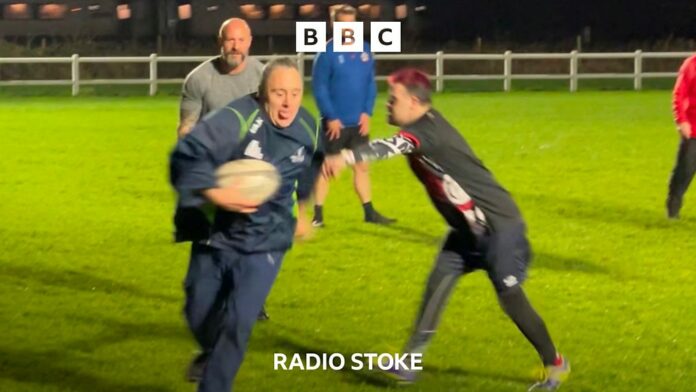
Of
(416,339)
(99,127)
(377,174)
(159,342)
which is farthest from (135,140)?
(416,339)

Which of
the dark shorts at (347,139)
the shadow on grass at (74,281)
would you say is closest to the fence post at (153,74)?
the dark shorts at (347,139)

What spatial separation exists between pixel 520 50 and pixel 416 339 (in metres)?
45.0

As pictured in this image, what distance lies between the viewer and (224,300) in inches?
273

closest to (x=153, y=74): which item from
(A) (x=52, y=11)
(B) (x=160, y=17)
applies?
(A) (x=52, y=11)

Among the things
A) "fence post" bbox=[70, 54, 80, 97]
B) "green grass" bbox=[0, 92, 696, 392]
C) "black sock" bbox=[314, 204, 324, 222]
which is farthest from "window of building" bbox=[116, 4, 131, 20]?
"black sock" bbox=[314, 204, 324, 222]

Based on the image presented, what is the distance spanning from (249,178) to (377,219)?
796 cm

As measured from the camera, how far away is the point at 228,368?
6.59 meters

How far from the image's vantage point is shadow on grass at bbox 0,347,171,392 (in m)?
7.80

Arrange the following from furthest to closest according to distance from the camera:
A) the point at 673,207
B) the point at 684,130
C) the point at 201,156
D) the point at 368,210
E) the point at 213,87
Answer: the point at 673,207 < the point at 368,210 < the point at 684,130 < the point at 213,87 < the point at 201,156

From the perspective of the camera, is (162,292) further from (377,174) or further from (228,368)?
(377,174)

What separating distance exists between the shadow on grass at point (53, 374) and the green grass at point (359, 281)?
16mm

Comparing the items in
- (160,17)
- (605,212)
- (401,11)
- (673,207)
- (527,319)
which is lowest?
(605,212)

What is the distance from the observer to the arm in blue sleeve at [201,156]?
6.38 metres

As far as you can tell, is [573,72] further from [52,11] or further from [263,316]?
[263,316]
